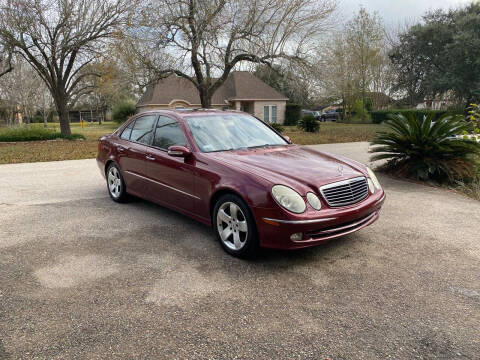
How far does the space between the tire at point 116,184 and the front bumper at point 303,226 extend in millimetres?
3223

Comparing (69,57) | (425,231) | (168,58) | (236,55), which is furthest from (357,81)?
(425,231)

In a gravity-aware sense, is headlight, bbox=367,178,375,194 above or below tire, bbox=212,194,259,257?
above

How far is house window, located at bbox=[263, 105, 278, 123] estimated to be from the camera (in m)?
36.4

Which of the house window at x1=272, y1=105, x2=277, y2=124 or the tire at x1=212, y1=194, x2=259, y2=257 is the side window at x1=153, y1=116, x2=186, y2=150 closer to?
the tire at x1=212, y1=194, x2=259, y2=257

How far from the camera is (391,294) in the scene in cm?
323

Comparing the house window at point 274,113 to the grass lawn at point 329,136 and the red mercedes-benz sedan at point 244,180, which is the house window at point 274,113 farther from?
the red mercedes-benz sedan at point 244,180

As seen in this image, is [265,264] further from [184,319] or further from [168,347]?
[168,347]

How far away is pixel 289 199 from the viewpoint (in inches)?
140

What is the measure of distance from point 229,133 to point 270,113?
32.4 m

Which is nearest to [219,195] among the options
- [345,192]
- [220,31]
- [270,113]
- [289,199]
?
[289,199]

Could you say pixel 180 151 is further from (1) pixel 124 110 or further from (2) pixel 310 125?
(1) pixel 124 110

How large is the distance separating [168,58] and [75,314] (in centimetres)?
1910

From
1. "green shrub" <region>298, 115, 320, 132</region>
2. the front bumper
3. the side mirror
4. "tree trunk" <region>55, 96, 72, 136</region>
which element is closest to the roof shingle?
"green shrub" <region>298, 115, 320, 132</region>

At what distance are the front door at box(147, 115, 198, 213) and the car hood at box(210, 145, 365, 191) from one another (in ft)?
1.66
